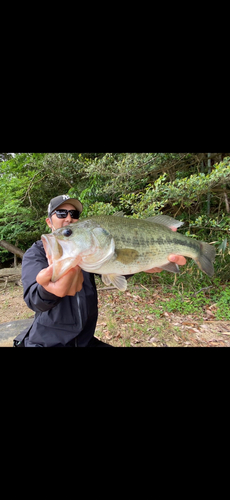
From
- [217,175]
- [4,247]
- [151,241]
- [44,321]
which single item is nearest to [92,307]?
[44,321]

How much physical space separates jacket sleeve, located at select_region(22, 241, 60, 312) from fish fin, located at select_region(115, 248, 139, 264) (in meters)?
0.57

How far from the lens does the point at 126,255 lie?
1736 millimetres

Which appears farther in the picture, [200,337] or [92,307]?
[200,337]

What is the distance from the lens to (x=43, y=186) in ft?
24.0

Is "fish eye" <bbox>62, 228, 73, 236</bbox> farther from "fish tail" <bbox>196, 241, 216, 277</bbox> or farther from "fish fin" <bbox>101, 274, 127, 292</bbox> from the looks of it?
"fish tail" <bbox>196, 241, 216, 277</bbox>

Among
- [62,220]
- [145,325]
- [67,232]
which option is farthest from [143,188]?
[67,232]

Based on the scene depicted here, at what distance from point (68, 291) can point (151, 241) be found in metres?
0.79

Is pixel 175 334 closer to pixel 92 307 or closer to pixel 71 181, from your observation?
pixel 92 307

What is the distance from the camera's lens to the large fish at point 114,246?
1.53m

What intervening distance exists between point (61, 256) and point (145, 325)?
334 cm

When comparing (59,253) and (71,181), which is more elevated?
(71,181)

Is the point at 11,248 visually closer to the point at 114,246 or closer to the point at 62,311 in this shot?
the point at 62,311

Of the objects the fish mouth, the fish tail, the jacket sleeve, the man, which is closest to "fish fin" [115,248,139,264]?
the fish mouth

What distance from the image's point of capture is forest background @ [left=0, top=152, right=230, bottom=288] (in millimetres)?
3893
